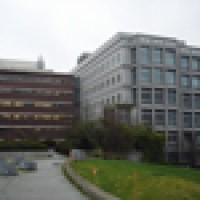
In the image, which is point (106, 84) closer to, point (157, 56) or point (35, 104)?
point (157, 56)

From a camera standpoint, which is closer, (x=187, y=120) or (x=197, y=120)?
(x=187, y=120)

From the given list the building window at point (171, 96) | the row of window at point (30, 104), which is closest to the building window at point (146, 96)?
the building window at point (171, 96)

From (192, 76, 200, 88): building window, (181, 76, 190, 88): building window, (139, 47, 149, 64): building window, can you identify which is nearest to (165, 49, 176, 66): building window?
(139, 47, 149, 64): building window

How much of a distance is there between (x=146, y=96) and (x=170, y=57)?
806cm

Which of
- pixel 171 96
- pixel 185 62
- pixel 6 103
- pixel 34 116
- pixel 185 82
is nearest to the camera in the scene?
pixel 171 96

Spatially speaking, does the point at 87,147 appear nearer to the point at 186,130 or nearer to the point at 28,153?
the point at 28,153

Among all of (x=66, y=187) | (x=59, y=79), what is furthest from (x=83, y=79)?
(x=66, y=187)

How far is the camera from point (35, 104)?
257 feet

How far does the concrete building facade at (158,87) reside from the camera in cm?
6162

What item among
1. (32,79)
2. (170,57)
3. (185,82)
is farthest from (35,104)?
(185,82)

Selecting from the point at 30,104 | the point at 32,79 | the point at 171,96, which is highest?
the point at 32,79

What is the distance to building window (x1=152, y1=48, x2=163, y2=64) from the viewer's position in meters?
62.4

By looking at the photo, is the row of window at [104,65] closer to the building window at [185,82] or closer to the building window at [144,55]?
the building window at [144,55]

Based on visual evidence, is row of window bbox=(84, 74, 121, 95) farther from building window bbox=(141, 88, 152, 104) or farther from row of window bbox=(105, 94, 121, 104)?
building window bbox=(141, 88, 152, 104)
